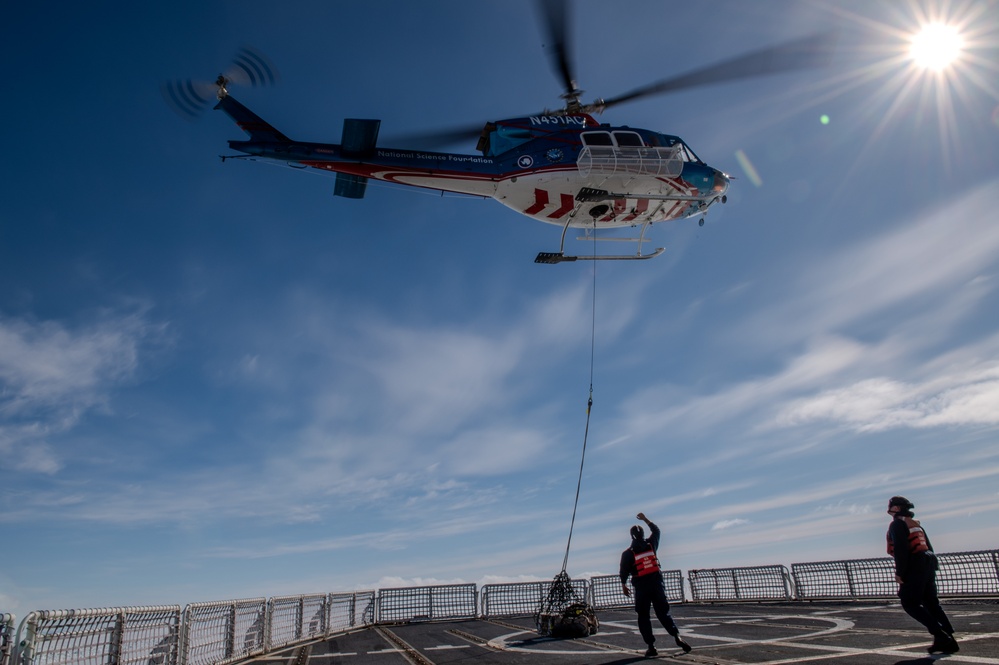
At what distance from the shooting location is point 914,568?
8.25 metres

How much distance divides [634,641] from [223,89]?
18237 millimetres

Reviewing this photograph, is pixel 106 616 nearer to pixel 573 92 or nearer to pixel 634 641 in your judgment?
pixel 634 641

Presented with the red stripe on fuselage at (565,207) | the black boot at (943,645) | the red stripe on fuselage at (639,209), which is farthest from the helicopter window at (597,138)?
the black boot at (943,645)

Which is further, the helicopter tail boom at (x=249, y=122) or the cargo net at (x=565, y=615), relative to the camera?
the helicopter tail boom at (x=249, y=122)

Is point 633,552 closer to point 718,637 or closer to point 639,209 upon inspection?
point 718,637

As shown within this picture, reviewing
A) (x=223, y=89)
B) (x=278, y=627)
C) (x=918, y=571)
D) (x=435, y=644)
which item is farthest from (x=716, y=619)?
(x=223, y=89)

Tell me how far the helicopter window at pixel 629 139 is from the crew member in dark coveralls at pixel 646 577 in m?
12.9

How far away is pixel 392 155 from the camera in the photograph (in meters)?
18.4

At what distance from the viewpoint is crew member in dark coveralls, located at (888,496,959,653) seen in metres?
7.98

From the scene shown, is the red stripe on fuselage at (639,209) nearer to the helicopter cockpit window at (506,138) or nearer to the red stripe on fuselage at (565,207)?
the red stripe on fuselage at (565,207)

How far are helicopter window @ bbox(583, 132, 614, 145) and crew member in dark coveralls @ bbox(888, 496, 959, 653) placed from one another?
1379 centimetres

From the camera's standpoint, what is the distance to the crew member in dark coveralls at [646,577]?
977 cm

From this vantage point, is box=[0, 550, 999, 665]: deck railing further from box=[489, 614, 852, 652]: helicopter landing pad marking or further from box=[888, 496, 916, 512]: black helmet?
box=[888, 496, 916, 512]: black helmet

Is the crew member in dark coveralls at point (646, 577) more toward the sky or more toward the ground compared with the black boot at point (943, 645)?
more toward the sky
